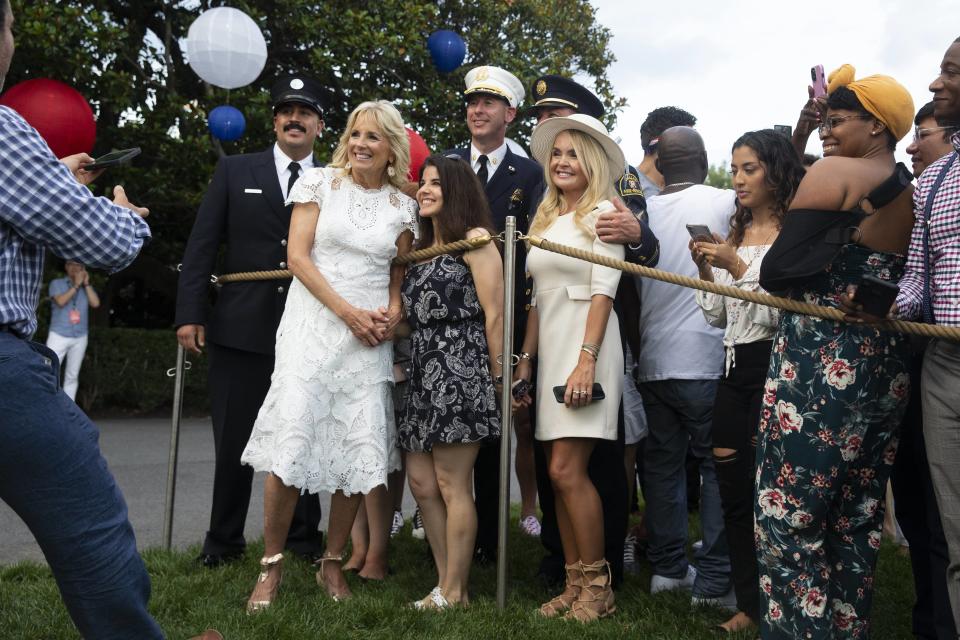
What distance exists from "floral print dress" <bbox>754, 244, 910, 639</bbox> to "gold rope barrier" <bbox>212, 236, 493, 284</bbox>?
1.49 metres

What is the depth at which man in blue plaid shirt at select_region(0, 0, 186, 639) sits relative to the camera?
2438 mm

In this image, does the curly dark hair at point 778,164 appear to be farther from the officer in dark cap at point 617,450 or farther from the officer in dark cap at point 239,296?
the officer in dark cap at point 239,296

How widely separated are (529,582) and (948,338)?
2616 millimetres

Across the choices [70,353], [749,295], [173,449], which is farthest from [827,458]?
[70,353]

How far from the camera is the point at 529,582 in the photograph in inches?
192

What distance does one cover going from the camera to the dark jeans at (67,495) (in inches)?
96.3

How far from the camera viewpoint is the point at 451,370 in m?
4.32

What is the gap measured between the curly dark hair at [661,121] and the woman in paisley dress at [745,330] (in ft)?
6.41

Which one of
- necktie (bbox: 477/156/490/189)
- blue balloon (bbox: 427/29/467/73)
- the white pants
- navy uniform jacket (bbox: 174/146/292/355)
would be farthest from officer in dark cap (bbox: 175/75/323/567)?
the white pants

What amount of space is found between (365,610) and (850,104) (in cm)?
276

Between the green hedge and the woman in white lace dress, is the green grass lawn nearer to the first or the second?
the woman in white lace dress

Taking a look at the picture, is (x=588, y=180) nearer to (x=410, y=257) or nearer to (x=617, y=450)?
(x=410, y=257)

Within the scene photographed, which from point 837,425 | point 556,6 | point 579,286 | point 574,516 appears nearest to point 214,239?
point 579,286

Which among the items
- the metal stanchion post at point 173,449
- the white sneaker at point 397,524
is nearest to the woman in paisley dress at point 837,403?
the white sneaker at point 397,524
